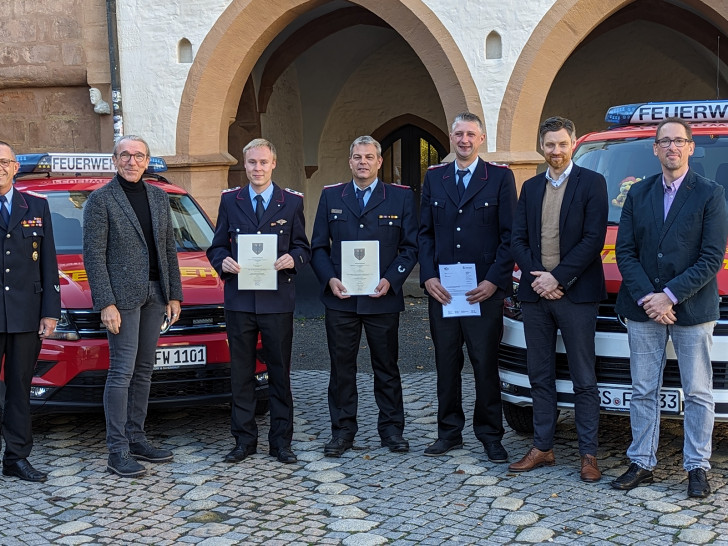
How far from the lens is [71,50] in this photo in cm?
1350

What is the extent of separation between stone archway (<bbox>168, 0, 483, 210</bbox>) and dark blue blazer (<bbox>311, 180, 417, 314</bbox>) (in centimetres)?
625

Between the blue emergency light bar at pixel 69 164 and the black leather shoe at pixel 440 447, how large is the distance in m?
3.29

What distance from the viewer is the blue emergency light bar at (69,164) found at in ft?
25.4

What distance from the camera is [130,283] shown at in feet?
18.6

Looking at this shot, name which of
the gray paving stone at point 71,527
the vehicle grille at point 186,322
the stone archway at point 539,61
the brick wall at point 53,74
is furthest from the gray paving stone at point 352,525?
the brick wall at point 53,74

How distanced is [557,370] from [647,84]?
12672 mm

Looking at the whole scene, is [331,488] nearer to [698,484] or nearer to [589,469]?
[589,469]

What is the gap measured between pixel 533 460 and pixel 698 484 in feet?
3.04

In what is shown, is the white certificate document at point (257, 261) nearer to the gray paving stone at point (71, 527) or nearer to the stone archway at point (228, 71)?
the gray paving stone at point (71, 527)

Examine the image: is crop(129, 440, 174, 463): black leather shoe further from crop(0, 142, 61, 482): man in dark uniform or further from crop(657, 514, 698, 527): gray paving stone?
crop(657, 514, 698, 527): gray paving stone

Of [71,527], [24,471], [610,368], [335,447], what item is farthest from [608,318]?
[24,471]

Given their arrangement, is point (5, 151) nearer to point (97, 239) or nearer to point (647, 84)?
point (97, 239)

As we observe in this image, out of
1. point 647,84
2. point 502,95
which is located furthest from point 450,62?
point 647,84

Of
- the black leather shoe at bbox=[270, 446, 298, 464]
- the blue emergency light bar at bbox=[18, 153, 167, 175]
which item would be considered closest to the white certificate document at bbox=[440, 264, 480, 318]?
the black leather shoe at bbox=[270, 446, 298, 464]
